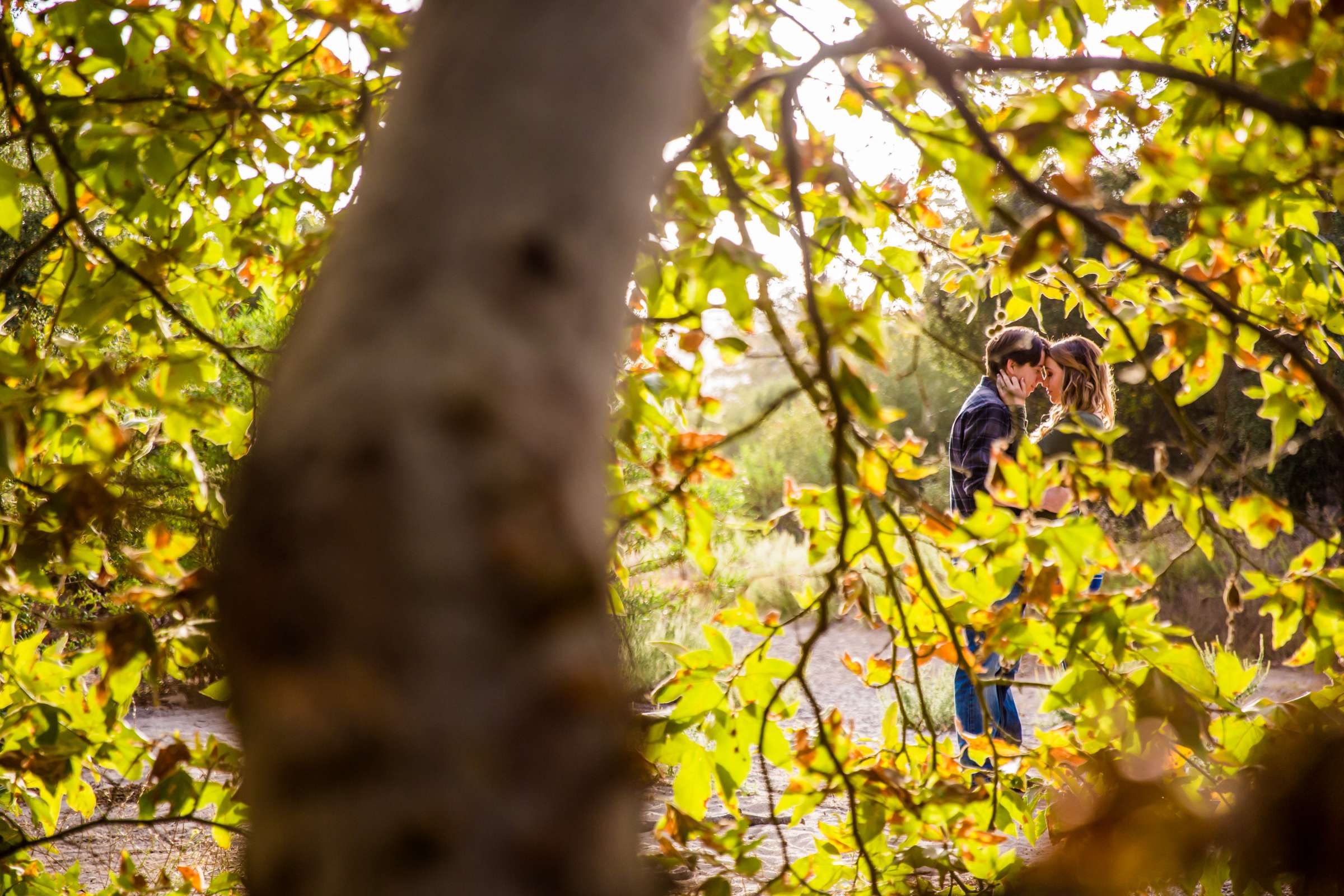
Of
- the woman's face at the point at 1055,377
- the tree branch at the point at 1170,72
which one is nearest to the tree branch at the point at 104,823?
the tree branch at the point at 1170,72

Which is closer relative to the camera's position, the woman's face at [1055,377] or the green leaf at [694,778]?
the green leaf at [694,778]

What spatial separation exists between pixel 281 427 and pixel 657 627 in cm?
718

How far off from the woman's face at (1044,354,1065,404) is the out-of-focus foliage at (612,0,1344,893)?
1469 mm

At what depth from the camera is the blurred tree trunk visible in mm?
372

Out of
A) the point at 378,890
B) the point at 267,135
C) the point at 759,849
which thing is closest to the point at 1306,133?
the point at 378,890

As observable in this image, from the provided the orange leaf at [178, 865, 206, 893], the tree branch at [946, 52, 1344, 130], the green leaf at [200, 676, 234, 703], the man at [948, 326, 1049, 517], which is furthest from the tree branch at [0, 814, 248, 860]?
the man at [948, 326, 1049, 517]

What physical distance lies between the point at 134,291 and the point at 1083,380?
3029mm

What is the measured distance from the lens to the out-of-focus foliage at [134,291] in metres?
1.37

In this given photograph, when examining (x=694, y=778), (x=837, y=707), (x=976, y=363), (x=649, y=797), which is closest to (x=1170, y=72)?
(x=976, y=363)

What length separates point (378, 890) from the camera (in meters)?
0.36

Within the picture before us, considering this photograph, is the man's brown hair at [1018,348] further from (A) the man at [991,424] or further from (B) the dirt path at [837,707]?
(B) the dirt path at [837,707]

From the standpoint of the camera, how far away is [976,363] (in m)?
1.85

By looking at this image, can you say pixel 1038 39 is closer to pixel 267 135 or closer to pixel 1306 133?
Answer: pixel 1306 133

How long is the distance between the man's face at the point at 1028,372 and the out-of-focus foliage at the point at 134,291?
8.02 ft
